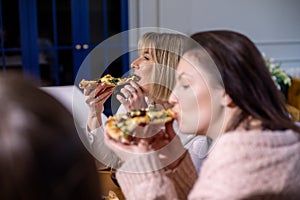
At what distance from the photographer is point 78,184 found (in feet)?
1.49

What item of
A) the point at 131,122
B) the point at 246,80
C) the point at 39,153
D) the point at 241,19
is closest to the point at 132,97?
the point at 131,122

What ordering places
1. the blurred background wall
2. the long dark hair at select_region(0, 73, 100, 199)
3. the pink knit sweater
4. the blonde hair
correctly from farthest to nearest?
the blurred background wall → the blonde hair → the pink knit sweater → the long dark hair at select_region(0, 73, 100, 199)

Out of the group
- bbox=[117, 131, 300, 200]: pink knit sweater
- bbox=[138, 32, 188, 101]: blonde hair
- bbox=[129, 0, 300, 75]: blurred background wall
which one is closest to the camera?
bbox=[117, 131, 300, 200]: pink knit sweater

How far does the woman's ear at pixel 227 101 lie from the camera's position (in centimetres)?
119

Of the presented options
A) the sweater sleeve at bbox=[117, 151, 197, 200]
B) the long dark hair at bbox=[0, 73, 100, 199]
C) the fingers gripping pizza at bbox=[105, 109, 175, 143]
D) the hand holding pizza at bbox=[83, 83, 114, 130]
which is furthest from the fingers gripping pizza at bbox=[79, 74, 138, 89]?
the long dark hair at bbox=[0, 73, 100, 199]

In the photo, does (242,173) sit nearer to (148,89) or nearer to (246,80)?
(246,80)

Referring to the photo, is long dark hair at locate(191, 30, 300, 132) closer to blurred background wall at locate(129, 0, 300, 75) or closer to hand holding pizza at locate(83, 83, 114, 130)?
hand holding pizza at locate(83, 83, 114, 130)

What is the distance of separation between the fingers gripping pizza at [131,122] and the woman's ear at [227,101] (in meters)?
0.12

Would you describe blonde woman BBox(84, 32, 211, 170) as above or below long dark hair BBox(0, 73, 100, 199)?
below

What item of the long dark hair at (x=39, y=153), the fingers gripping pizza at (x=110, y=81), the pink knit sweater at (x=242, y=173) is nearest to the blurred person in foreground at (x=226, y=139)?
the pink knit sweater at (x=242, y=173)

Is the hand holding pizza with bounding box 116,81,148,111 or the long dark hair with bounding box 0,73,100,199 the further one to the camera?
the hand holding pizza with bounding box 116,81,148,111

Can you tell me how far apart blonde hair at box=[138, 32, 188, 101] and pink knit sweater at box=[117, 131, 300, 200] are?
1.63 feet

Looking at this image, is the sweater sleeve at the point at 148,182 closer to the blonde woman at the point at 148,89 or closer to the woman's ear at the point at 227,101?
the woman's ear at the point at 227,101

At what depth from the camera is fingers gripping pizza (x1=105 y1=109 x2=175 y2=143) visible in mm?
1170
